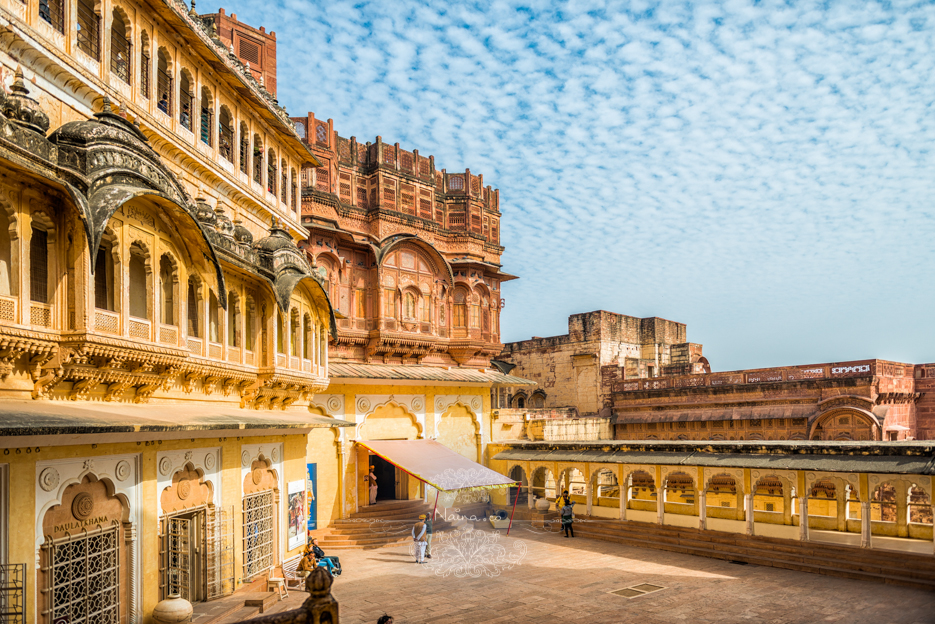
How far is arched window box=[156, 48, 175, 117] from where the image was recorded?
11.7m

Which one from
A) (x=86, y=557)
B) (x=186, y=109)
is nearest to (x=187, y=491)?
(x=86, y=557)

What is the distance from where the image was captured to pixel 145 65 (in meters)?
11.0

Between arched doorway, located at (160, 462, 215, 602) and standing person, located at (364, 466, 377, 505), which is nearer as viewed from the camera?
arched doorway, located at (160, 462, 215, 602)

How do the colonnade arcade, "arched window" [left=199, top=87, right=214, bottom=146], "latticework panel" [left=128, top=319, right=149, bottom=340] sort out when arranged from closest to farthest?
1. "latticework panel" [left=128, top=319, right=149, bottom=340]
2. "arched window" [left=199, top=87, right=214, bottom=146]
3. the colonnade arcade

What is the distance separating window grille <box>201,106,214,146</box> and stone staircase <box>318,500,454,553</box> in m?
11.5

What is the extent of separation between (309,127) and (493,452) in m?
13.2

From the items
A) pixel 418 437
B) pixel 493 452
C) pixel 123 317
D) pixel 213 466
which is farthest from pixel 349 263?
pixel 123 317

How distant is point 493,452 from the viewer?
2534cm

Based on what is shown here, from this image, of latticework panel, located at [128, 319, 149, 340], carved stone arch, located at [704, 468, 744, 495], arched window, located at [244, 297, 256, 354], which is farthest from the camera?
carved stone arch, located at [704, 468, 744, 495]

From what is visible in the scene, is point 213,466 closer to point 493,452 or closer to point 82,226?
point 82,226

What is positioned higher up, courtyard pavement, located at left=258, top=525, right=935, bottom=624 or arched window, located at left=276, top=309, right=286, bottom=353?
arched window, located at left=276, top=309, right=286, bottom=353

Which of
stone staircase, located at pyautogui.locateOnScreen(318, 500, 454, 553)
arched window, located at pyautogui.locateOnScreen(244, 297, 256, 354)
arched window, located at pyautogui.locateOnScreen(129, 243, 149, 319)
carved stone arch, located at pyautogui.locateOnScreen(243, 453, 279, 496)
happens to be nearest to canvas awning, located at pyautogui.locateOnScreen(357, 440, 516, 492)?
stone staircase, located at pyautogui.locateOnScreen(318, 500, 454, 553)

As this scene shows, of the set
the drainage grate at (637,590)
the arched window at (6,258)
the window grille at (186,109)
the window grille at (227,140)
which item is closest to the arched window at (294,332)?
the window grille at (227,140)

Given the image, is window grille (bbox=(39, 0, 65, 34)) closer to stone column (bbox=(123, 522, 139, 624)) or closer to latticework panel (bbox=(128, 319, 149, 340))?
latticework panel (bbox=(128, 319, 149, 340))
